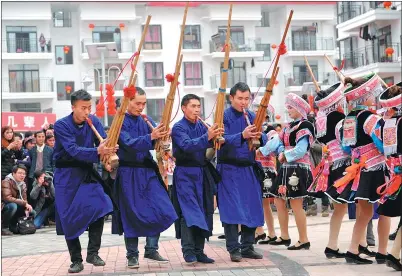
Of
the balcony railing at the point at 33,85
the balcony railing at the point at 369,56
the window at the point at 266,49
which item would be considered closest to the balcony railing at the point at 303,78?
the window at the point at 266,49

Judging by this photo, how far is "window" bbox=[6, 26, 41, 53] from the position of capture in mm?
39125

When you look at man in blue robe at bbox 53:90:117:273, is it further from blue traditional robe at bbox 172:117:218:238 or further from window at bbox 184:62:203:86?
window at bbox 184:62:203:86

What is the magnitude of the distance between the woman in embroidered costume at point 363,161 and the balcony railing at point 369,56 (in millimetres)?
22594

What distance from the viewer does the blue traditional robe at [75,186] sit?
28.2 ft

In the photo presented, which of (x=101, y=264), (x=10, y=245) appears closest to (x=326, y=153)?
(x=101, y=264)

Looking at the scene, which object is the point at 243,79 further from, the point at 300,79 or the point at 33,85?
the point at 33,85

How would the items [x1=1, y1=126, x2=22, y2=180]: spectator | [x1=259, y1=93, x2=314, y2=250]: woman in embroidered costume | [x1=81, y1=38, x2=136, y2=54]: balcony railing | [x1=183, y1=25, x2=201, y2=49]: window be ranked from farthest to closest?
[x1=183, y1=25, x2=201, y2=49]: window → [x1=81, y1=38, x2=136, y2=54]: balcony railing → [x1=1, y1=126, x2=22, y2=180]: spectator → [x1=259, y1=93, x2=314, y2=250]: woman in embroidered costume

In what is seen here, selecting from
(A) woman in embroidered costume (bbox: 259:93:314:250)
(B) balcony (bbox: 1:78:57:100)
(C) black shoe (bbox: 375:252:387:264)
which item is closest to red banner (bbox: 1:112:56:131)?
(B) balcony (bbox: 1:78:57:100)

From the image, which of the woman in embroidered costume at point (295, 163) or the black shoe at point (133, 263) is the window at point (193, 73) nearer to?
the woman in embroidered costume at point (295, 163)

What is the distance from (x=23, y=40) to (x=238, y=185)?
104ft

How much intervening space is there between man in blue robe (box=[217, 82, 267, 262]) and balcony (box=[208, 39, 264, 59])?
30681 mm

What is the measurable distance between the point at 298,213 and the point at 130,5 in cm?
3012

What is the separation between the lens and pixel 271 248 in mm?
10273

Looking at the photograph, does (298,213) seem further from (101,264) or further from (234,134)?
(101,264)
